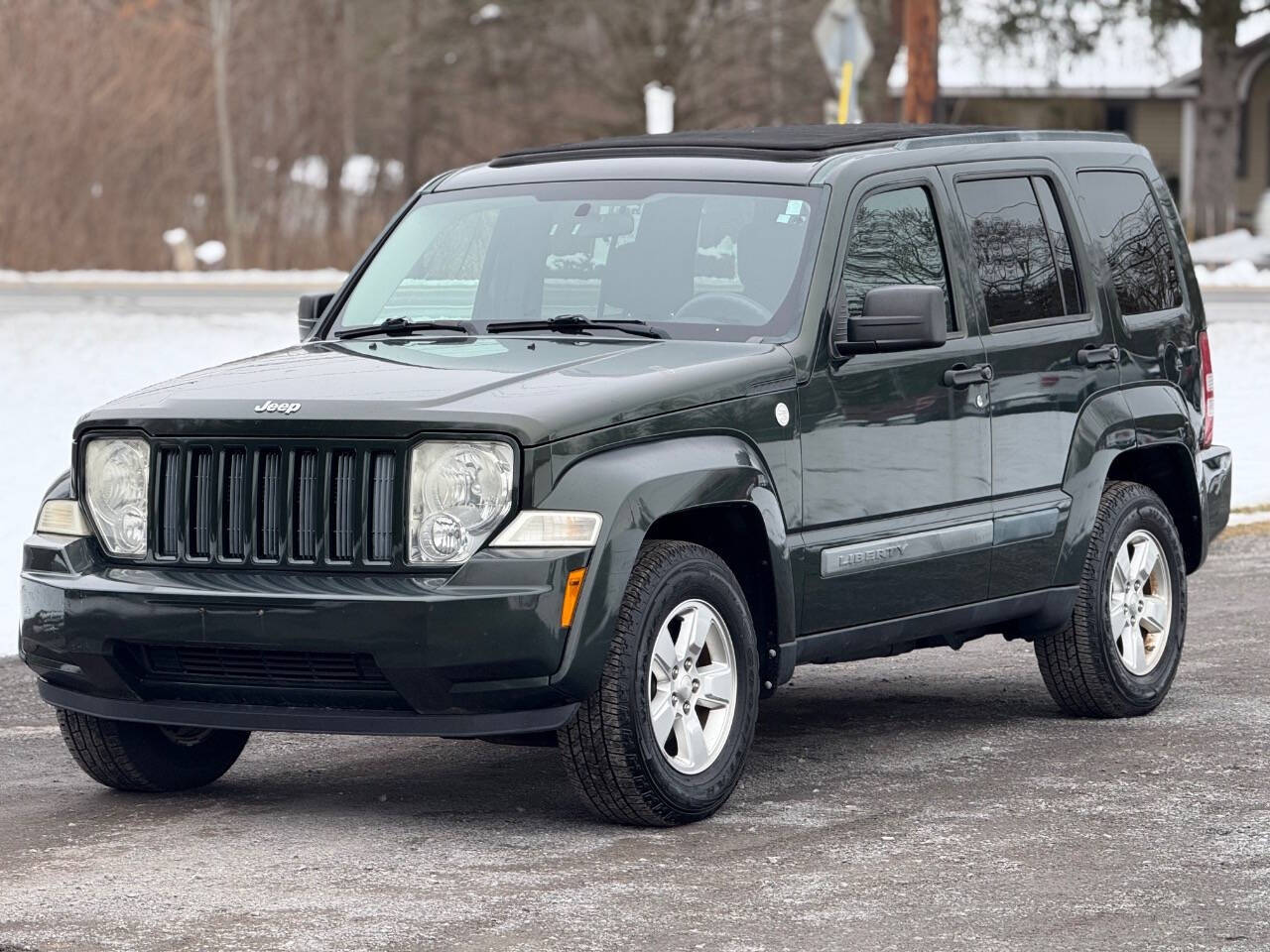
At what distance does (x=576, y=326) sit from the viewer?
7.20m

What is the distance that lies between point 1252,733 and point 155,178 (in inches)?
1532

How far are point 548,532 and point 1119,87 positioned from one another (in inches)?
1861

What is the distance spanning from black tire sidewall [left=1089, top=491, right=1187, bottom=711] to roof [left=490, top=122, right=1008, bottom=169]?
144 cm

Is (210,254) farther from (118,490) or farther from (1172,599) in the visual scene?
(118,490)

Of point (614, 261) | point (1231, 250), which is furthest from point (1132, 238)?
point (1231, 250)

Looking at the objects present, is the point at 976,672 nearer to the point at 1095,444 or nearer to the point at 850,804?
the point at 1095,444

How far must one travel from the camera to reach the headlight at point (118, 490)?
Answer: 6594 millimetres

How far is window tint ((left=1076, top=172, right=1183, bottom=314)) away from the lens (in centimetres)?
855

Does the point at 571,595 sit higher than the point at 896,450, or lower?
lower

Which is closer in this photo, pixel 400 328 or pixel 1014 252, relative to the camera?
pixel 400 328

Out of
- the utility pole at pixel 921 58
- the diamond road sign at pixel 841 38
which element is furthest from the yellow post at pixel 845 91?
the utility pole at pixel 921 58

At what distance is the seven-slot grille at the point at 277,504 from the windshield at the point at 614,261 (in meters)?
1.16

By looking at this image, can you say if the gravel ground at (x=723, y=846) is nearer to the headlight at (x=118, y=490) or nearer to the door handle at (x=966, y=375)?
the headlight at (x=118, y=490)

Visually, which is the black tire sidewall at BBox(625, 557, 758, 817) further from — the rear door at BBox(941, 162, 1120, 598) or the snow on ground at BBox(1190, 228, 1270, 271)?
the snow on ground at BBox(1190, 228, 1270, 271)
